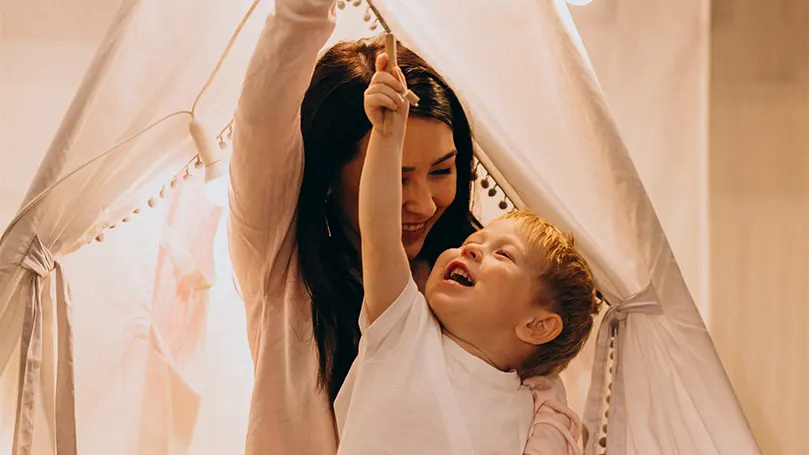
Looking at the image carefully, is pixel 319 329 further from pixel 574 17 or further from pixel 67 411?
pixel 574 17

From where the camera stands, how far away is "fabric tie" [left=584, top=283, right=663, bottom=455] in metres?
1.39

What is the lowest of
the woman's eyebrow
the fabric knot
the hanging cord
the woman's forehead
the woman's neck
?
the woman's neck

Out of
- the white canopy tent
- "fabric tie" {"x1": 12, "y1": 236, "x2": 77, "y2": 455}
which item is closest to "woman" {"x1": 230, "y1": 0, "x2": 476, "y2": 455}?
the white canopy tent

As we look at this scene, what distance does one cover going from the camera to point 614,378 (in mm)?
1416

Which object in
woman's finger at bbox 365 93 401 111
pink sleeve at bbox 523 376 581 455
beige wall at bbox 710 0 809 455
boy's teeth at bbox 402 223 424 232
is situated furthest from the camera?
beige wall at bbox 710 0 809 455

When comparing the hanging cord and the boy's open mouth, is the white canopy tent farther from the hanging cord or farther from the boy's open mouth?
the boy's open mouth

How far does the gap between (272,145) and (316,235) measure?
158mm

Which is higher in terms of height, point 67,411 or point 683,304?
point 67,411

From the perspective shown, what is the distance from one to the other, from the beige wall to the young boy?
753 millimetres

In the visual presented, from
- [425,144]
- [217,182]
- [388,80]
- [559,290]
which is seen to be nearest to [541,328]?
[559,290]

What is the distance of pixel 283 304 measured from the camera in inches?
54.9

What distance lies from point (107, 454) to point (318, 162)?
0.62m

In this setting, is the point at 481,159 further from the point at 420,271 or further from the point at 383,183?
the point at 383,183

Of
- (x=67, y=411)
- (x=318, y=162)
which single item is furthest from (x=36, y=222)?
(x=318, y=162)
